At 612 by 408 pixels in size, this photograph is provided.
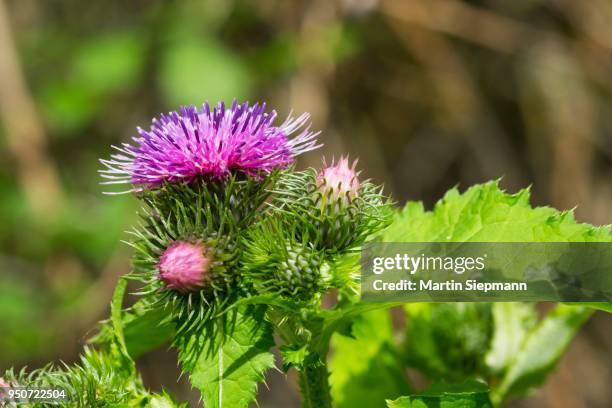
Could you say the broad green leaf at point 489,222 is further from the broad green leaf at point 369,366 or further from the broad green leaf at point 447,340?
the broad green leaf at point 447,340

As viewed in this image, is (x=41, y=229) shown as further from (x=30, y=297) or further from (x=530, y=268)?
(x=530, y=268)

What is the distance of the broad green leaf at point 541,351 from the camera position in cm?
279

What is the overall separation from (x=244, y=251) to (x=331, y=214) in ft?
0.93

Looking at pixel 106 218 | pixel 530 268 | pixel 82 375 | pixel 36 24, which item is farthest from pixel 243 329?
pixel 36 24

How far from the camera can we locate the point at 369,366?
9.13ft

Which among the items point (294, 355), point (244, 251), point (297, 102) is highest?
point (297, 102)

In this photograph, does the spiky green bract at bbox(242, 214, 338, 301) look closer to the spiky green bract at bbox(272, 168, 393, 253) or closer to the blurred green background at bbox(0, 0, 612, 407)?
the spiky green bract at bbox(272, 168, 393, 253)

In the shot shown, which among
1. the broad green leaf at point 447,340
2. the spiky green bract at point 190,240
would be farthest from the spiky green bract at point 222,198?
the broad green leaf at point 447,340

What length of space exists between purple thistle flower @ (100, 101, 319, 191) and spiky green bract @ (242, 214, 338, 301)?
262mm

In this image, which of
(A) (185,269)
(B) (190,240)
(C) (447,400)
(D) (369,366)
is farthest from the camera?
(D) (369,366)

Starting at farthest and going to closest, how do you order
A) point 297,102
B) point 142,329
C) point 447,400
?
point 297,102 → point 142,329 → point 447,400

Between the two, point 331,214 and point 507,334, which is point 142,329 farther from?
point 507,334

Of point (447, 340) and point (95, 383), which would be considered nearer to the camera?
point (95, 383)

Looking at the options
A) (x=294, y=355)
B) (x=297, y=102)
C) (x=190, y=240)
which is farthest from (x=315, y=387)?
(x=297, y=102)
